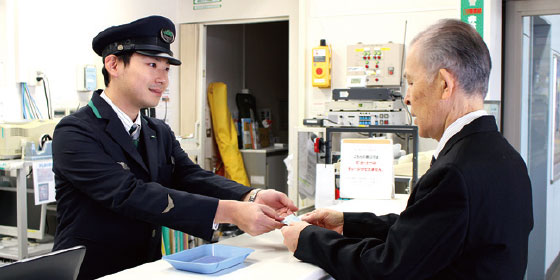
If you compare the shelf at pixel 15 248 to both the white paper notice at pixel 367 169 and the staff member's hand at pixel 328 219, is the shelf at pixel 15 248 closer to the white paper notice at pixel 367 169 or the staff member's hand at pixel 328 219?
the white paper notice at pixel 367 169

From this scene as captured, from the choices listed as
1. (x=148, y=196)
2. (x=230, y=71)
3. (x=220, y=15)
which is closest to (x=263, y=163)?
(x=230, y=71)

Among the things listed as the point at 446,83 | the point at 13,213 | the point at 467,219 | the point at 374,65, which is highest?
the point at 374,65

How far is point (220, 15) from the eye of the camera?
19.9 feet

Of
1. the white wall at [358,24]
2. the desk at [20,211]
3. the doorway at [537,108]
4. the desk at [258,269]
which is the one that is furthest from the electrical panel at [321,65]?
the desk at [258,269]

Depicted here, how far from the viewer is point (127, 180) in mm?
1596

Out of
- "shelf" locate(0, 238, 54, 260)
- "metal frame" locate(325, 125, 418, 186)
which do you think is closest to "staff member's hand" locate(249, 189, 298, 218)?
"metal frame" locate(325, 125, 418, 186)

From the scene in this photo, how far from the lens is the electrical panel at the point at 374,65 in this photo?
4738mm

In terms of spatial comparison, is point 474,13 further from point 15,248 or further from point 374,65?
point 15,248

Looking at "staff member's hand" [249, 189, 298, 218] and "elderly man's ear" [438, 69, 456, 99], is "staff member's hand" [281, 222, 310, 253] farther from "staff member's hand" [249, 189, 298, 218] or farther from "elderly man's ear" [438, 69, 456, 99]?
"elderly man's ear" [438, 69, 456, 99]

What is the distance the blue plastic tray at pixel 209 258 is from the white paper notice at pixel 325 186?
3.67 feet

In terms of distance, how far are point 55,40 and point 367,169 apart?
3.41 metres

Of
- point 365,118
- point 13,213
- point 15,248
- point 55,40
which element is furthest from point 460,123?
point 55,40

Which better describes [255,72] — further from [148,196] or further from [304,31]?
[148,196]

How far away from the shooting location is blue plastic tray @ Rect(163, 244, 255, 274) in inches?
52.7
